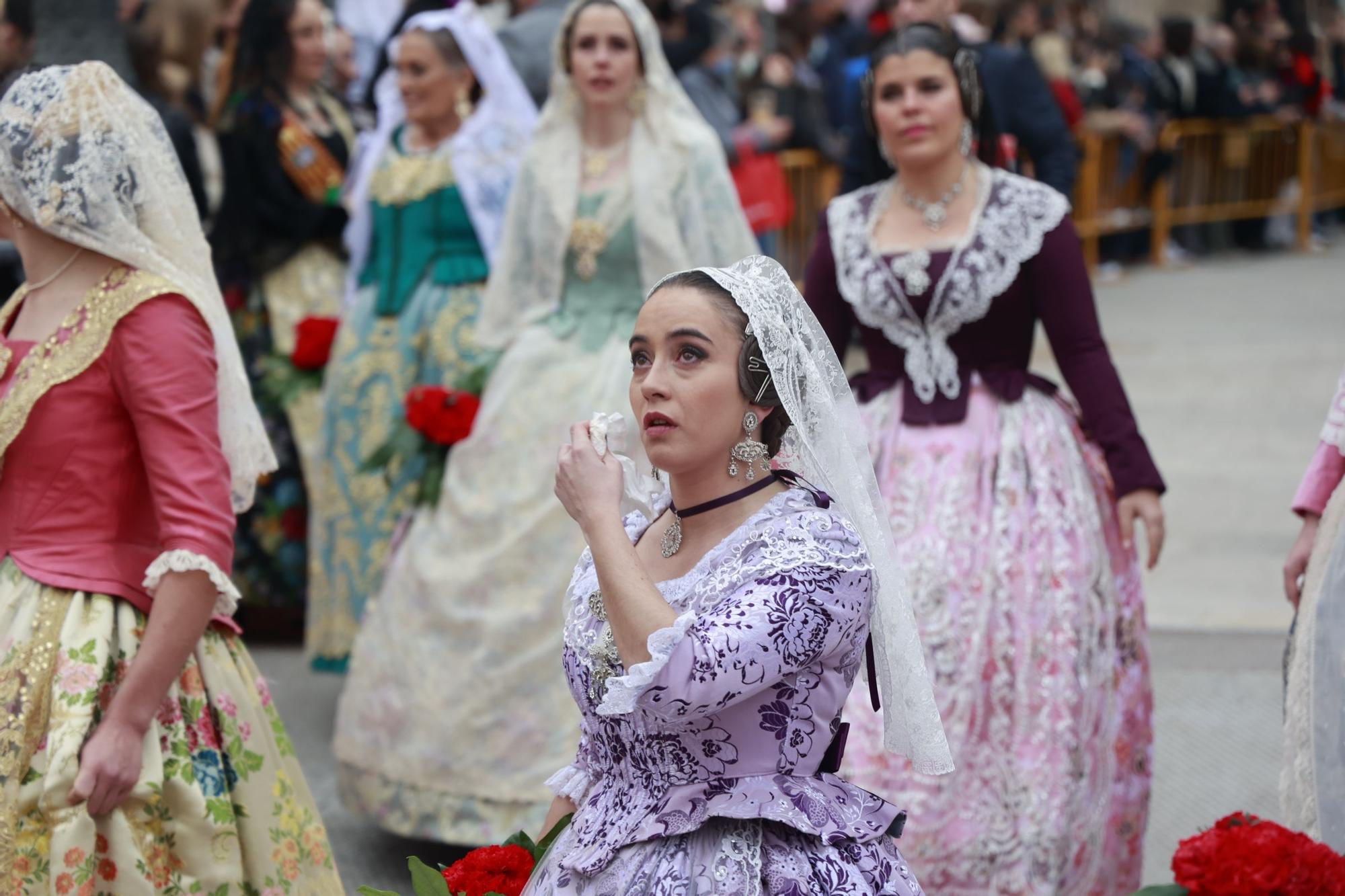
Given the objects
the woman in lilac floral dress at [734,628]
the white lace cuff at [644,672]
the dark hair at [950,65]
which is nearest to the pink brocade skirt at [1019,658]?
the dark hair at [950,65]

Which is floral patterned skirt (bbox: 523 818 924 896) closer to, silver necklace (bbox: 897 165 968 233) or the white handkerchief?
the white handkerchief

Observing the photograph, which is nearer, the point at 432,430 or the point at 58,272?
the point at 58,272

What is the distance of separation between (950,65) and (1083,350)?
0.73 metres

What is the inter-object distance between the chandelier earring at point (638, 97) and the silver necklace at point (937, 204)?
112 centimetres

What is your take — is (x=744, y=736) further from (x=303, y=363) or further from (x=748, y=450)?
(x=303, y=363)

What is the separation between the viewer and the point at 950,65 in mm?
4125

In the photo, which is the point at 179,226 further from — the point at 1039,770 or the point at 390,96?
the point at 390,96

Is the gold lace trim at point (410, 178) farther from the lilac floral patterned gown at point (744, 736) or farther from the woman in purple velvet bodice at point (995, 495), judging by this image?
the lilac floral patterned gown at point (744, 736)

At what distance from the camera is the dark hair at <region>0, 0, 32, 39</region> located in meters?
7.12

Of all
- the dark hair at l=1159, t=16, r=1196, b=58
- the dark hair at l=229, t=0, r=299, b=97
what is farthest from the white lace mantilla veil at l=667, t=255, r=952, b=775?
the dark hair at l=1159, t=16, r=1196, b=58

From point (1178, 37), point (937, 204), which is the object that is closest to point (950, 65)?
point (937, 204)

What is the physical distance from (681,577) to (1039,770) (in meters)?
1.62

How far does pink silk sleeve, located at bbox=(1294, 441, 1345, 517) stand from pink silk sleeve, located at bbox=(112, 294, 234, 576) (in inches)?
75.6

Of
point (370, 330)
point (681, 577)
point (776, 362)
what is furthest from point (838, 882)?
point (370, 330)
